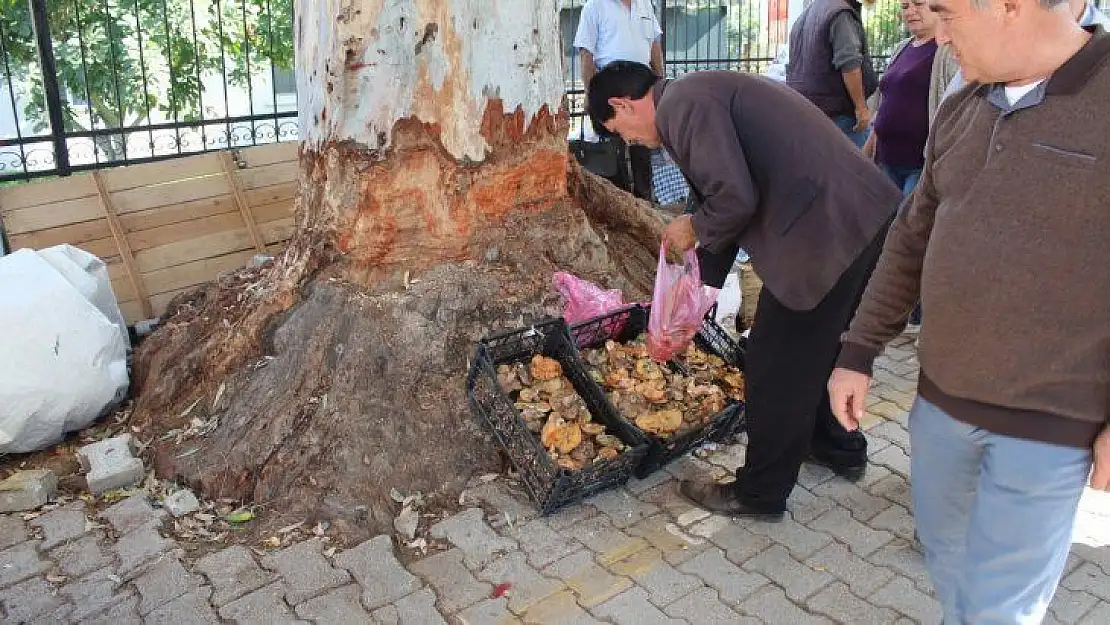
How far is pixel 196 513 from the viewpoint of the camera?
3494 mm

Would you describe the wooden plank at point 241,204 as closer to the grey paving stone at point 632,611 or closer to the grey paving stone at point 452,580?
the grey paving stone at point 452,580

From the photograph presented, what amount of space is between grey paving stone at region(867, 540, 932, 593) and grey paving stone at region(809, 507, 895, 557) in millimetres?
31

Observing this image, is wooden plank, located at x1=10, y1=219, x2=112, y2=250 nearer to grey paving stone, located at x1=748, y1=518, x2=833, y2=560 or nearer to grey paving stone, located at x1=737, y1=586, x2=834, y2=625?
grey paving stone, located at x1=748, y1=518, x2=833, y2=560

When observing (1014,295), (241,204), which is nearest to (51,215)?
(241,204)

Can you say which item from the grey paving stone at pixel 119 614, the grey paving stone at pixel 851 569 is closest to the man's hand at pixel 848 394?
the grey paving stone at pixel 851 569

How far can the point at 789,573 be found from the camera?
3.04 meters

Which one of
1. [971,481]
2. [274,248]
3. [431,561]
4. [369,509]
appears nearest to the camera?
[971,481]

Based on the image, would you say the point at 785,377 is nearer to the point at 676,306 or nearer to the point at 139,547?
the point at 676,306

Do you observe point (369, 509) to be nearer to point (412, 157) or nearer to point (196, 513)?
point (196, 513)

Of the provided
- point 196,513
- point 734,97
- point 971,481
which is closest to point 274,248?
point 196,513

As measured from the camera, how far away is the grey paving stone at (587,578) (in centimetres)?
295

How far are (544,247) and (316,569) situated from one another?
1767mm

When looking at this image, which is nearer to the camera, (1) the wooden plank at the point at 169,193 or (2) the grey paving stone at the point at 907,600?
(2) the grey paving stone at the point at 907,600

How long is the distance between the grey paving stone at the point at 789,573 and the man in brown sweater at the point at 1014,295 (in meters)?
0.85
